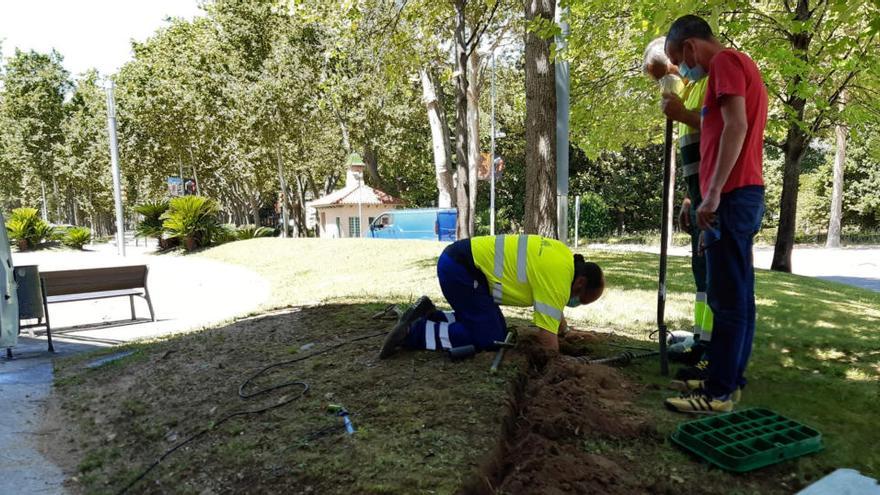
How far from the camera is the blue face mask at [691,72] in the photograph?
339 cm

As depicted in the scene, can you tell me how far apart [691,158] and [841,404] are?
1.83m

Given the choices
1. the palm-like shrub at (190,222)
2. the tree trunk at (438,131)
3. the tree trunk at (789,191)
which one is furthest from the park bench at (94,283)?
the tree trunk at (789,191)

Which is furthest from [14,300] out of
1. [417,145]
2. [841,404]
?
[417,145]

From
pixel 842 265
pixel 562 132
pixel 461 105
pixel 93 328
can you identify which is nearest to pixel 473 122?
pixel 461 105

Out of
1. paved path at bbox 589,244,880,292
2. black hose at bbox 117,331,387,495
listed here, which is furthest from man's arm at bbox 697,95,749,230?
paved path at bbox 589,244,880,292

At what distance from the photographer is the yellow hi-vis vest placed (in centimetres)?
386

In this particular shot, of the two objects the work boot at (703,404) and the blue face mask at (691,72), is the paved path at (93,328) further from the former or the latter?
the blue face mask at (691,72)

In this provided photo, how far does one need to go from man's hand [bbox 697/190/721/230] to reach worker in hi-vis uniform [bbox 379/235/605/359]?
1.01 metres

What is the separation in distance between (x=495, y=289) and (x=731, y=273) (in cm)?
172

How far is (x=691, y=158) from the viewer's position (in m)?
3.81

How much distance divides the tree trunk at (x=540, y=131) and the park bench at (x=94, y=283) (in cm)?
664

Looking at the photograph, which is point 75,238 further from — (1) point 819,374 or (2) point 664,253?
(1) point 819,374

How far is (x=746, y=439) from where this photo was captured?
8.80 feet

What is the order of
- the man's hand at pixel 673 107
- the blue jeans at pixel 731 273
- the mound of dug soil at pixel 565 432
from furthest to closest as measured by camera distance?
the man's hand at pixel 673 107
the blue jeans at pixel 731 273
the mound of dug soil at pixel 565 432
